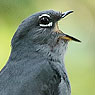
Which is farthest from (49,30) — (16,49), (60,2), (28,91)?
(60,2)

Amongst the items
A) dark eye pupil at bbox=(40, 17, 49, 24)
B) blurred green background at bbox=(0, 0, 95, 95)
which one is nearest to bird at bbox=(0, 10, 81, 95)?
dark eye pupil at bbox=(40, 17, 49, 24)

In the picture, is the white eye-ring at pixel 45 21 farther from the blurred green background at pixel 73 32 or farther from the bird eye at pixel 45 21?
the blurred green background at pixel 73 32

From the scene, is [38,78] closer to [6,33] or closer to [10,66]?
[10,66]

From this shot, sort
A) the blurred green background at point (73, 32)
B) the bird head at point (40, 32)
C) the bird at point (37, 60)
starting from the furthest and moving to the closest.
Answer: the blurred green background at point (73, 32)
the bird head at point (40, 32)
the bird at point (37, 60)

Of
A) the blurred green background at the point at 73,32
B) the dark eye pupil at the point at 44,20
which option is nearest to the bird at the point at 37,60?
the dark eye pupil at the point at 44,20

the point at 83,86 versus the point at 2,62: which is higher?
the point at 2,62

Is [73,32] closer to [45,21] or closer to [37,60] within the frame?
[45,21]

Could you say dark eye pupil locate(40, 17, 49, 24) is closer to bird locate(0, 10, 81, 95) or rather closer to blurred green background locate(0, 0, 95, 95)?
bird locate(0, 10, 81, 95)
